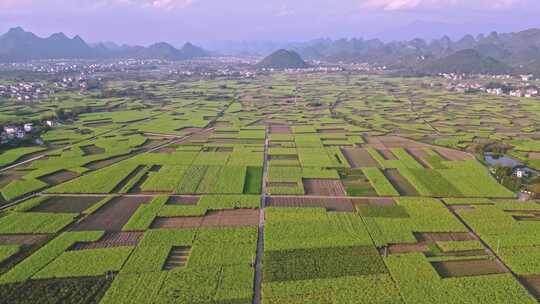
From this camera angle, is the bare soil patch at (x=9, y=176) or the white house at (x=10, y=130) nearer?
the bare soil patch at (x=9, y=176)

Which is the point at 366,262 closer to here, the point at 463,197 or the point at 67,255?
the point at 463,197

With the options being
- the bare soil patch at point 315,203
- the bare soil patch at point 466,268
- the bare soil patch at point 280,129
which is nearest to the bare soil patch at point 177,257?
the bare soil patch at point 315,203

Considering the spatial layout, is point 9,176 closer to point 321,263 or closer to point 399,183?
point 321,263

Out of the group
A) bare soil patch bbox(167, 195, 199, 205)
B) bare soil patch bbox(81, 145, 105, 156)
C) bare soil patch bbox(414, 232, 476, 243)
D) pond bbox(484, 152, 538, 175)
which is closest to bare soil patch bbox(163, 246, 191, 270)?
bare soil patch bbox(167, 195, 199, 205)

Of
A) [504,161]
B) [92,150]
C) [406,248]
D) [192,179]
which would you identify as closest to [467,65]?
[504,161]

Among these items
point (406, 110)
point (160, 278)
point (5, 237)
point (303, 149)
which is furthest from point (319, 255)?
point (406, 110)

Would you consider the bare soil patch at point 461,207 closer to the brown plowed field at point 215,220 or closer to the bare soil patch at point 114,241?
the brown plowed field at point 215,220
